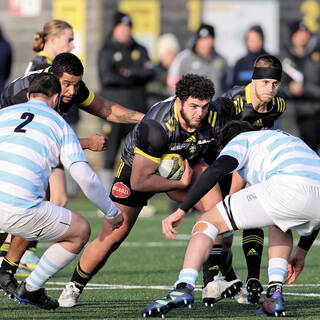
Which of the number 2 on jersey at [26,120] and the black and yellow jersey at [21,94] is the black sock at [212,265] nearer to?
the black and yellow jersey at [21,94]

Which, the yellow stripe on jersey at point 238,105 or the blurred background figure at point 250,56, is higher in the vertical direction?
the yellow stripe on jersey at point 238,105

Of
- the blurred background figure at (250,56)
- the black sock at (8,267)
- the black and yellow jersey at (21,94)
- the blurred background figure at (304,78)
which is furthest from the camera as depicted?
the blurred background figure at (304,78)

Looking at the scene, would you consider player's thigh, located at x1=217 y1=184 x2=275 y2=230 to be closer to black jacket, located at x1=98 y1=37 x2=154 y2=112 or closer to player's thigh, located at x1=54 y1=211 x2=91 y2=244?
player's thigh, located at x1=54 y1=211 x2=91 y2=244

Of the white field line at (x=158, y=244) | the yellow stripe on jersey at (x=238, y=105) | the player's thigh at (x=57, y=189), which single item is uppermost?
the yellow stripe on jersey at (x=238, y=105)

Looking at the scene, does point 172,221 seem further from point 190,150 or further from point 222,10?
point 222,10

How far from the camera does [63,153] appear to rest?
7.02m

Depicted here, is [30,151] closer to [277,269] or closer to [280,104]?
[277,269]

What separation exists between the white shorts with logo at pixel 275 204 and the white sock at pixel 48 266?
3.68 feet

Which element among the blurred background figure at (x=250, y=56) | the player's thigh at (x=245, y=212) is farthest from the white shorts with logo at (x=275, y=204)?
the blurred background figure at (x=250, y=56)

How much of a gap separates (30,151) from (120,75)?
29.1 feet

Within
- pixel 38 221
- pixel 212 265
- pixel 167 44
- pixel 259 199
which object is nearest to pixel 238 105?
pixel 212 265

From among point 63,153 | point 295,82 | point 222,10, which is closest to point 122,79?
point 295,82

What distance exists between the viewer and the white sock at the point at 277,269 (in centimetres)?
741

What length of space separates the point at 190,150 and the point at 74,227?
1239mm
